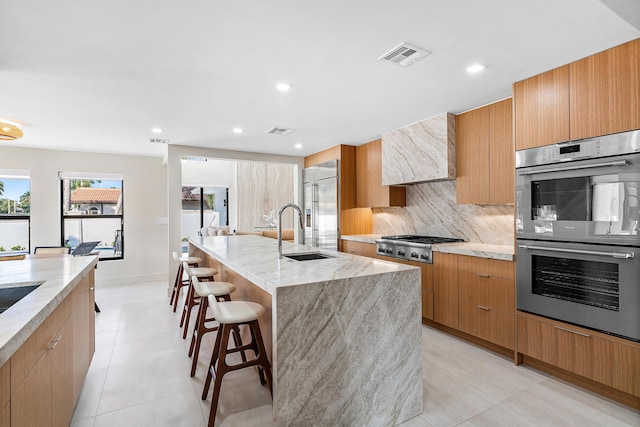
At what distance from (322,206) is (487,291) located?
10.00 feet

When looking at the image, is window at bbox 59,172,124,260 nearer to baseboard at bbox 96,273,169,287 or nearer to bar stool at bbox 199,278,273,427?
baseboard at bbox 96,273,169,287

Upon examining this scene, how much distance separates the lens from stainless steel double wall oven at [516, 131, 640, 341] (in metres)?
2.07

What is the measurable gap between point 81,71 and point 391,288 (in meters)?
2.78

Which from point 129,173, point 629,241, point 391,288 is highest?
point 129,173

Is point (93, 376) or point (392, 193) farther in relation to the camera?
point (392, 193)

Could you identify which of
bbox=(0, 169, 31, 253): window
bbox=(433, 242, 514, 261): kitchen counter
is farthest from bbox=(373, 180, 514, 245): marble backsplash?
bbox=(0, 169, 31, 253): window

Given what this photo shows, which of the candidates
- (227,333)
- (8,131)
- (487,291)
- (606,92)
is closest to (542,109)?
(606,92)

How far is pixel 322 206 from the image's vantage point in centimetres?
546

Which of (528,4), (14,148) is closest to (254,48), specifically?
(528,4)

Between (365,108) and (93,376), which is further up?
(365,108)

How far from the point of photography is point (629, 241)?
2070 mm

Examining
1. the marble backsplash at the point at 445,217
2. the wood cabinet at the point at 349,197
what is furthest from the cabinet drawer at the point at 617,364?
the wood cabinet at the point at 349,197

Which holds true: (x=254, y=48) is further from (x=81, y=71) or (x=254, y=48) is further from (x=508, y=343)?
(x=508, y=343)

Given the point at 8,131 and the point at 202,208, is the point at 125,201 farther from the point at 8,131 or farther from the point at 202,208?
the point at 8,131
